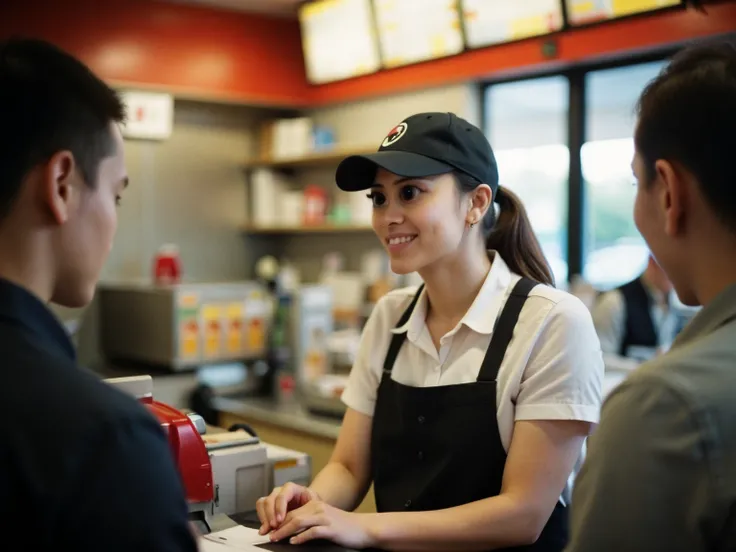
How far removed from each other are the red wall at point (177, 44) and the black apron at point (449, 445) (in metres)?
3.42

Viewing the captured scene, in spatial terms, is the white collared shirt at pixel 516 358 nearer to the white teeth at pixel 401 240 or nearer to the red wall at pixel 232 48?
the white teeth at pixel 401 240

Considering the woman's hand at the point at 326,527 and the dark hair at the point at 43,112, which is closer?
the dark hair at the point at 43,112

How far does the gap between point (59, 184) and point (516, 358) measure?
38.2 inches

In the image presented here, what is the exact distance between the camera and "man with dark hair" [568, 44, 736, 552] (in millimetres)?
816

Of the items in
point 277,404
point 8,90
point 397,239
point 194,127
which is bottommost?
point 277,404

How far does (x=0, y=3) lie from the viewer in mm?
4246

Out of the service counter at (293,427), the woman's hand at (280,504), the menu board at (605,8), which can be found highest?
the menu board at (605,8)

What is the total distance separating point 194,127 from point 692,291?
455cm

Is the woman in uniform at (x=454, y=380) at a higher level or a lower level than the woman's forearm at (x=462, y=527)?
higher

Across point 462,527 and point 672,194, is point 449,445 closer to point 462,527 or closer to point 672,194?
point 462,527

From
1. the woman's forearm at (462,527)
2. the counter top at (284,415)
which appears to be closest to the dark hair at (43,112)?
the woman's forearm at (462,527)

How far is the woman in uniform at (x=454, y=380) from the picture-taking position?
59.6 inches

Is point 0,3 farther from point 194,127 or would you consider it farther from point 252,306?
point 252,306


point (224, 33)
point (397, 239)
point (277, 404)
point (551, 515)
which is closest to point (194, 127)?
point (224, 33)
